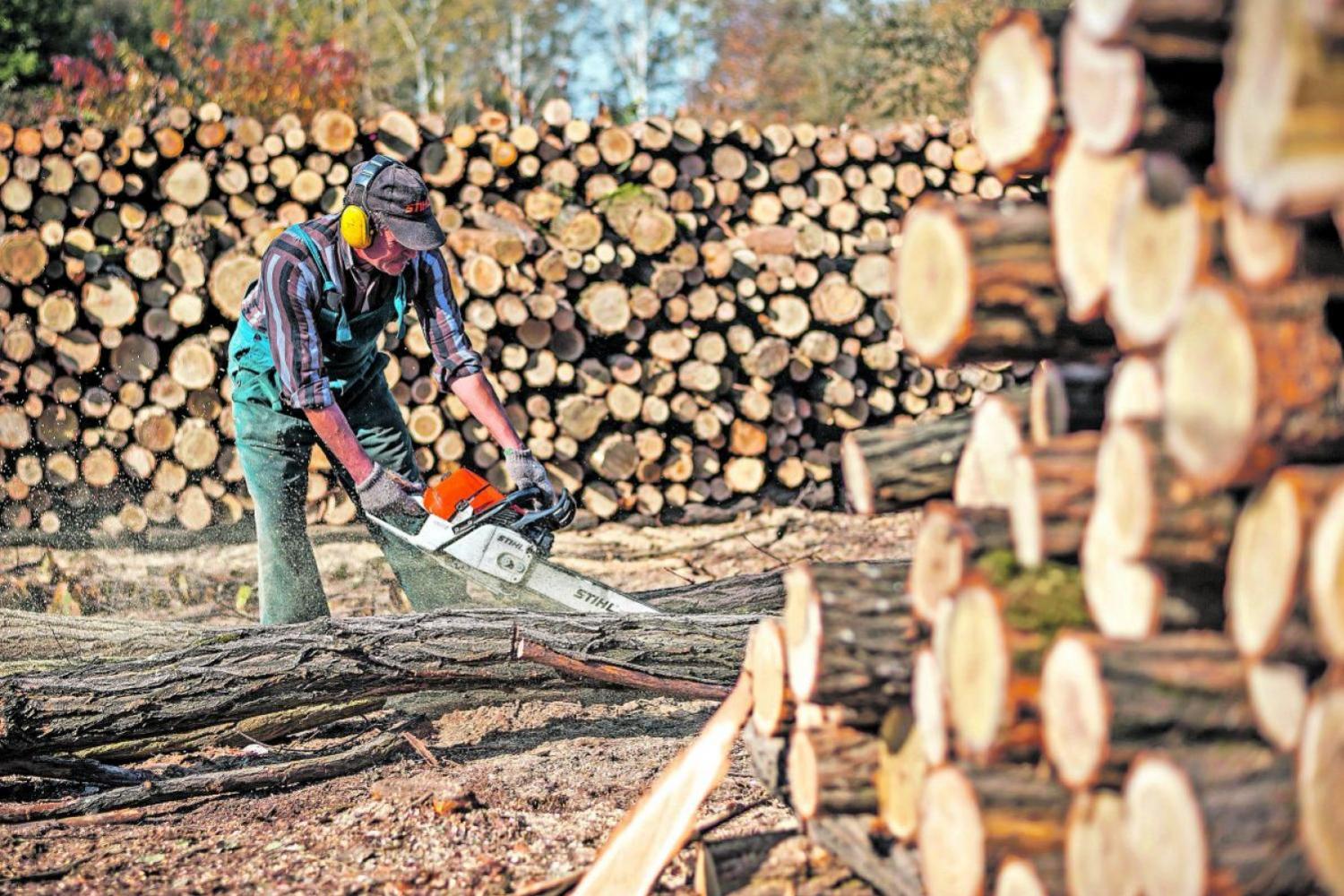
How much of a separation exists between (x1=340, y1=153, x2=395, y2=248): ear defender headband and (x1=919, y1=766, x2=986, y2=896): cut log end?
8.74 ft

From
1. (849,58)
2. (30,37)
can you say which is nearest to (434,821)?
(849,58)

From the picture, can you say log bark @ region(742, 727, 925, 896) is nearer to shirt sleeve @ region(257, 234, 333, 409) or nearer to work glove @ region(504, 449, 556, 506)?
work glove @ region(504, 449, 556, 506)

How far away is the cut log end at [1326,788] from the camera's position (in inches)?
58.9

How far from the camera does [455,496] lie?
3879 millimetres

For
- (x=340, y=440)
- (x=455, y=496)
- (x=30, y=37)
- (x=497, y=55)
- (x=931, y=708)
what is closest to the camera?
(x=931, y=708)

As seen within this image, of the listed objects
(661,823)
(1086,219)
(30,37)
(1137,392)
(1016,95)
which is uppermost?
(30,37)

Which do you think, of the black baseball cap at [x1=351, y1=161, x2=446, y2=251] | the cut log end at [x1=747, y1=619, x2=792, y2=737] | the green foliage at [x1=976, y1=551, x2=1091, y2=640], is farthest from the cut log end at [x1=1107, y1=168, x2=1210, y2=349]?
the black baseball cap at [x1=351, y1=161, x2=446, y2=251]

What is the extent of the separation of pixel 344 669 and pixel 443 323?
142cm

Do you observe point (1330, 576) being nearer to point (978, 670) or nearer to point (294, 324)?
point (978, 670)

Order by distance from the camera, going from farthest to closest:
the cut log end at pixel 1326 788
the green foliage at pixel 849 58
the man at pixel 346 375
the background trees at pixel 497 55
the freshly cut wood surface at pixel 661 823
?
the green foliage at pixel 849 58 → the background trees at pixel 497 55 → the man at pixel 346 375 → the freshly cut wood surface at pixel 661 823 → the cut log end at pixel 1326 788

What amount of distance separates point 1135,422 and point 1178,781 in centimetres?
49

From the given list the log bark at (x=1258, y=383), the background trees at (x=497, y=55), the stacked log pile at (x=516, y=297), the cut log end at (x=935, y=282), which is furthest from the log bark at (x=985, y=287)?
the background trees at (x=497, y=55)

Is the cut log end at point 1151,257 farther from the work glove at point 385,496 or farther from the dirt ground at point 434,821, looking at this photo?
the work glove at point 385,496

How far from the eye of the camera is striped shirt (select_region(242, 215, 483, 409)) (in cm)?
400
